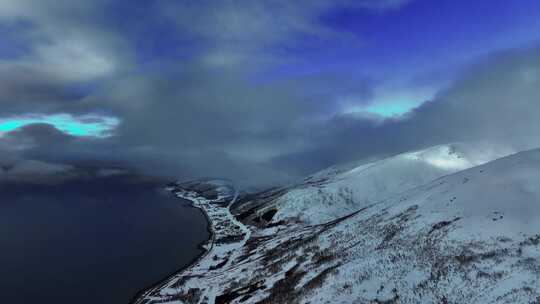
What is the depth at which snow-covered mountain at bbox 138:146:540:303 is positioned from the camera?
46.8 meters

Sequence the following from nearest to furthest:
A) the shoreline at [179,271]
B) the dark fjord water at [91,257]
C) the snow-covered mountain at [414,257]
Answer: the snow-covered mountain at [414,257], the shoreline at [179,271], the dark fjord water at [91,257]

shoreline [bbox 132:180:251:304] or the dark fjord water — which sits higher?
the dark fjord water

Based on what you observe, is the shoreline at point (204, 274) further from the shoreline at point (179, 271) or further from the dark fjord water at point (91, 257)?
the dark fjord water at point (91, 257)

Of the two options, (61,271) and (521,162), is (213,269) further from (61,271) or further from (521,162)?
(521,162)

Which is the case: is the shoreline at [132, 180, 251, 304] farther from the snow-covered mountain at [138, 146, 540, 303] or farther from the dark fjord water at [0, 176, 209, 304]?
the dark fjord water at [0, 176, 209, 304]

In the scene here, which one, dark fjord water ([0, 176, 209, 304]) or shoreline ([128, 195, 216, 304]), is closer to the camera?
shoreline ([128, 195, 216, 304])

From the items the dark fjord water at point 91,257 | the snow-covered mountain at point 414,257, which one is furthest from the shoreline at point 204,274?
the dark fjord water at point 91,257

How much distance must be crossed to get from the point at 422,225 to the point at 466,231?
12.3 meters

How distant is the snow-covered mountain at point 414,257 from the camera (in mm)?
46750

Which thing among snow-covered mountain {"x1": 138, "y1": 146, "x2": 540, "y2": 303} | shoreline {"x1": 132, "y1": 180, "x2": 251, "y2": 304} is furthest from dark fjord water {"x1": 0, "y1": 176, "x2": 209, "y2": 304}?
snow-covered mountain {"x1": 138, "y1": 146, "x2": 540, "y2": 303}

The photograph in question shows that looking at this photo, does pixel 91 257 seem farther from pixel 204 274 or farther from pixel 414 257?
pixel 414 257

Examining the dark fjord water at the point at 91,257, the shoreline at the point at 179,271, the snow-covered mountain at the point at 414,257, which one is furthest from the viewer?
the dark fjord water at the point at 91,257

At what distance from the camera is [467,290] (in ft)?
146

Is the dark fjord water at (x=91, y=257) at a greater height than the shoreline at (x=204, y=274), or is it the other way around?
the dark fjord water at (x=91, y=257)
